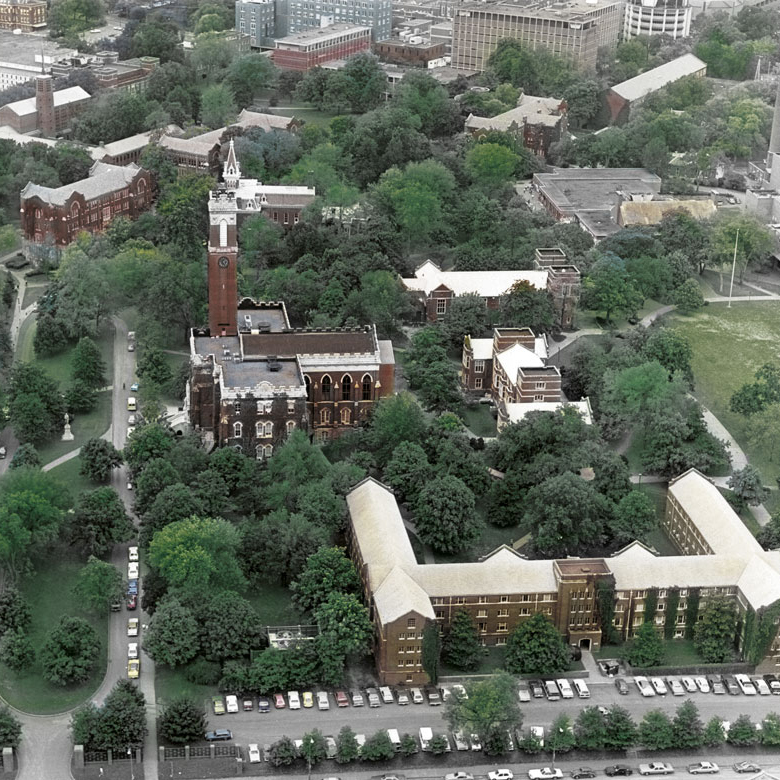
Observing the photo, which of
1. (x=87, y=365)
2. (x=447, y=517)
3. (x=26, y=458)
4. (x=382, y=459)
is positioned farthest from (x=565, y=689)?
(x=87, y=365)

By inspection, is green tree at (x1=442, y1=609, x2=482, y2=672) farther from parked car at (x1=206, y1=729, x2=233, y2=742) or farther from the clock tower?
the clock tower

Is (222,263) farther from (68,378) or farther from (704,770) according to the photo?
(704,770)

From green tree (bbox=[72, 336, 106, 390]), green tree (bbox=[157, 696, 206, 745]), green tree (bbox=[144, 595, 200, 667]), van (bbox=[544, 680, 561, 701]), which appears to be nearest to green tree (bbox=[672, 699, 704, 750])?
van (bbox=[544, 680, 561, 701])

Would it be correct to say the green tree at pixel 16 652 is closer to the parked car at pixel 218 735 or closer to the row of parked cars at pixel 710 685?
the parked car at pixel 218 735

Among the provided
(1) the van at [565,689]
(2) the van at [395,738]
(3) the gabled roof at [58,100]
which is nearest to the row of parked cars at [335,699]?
(2) the van at [395,738]

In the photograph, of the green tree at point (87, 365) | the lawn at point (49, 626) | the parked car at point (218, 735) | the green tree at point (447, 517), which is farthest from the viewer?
the green tree at point (87, 365)

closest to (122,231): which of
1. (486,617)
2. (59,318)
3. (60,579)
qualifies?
(59,318)
